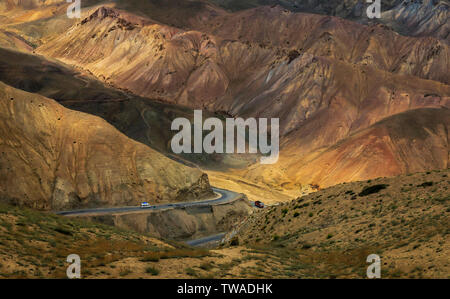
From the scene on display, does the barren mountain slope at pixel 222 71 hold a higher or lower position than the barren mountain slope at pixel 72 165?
higher

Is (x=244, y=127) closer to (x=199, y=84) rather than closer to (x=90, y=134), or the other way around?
(x=199, y=84)

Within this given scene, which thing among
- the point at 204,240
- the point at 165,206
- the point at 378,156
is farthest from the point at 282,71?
the point at 204,240

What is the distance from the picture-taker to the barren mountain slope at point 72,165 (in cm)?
5612

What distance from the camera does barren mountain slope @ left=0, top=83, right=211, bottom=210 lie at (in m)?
56.1

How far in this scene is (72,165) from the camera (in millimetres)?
62625

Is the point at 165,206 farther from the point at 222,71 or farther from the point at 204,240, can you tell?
the point at 222,71

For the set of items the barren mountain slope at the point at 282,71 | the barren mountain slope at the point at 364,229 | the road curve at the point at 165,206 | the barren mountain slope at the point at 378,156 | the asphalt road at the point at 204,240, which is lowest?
the barren mountain slope at the point at 364,229

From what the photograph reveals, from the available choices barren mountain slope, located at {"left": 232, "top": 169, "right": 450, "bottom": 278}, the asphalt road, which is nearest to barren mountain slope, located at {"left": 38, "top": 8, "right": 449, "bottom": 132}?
the asphalt road

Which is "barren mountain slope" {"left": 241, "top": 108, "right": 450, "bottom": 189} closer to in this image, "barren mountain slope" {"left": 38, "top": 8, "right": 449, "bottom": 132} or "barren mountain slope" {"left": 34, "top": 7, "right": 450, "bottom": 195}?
"barren mountain slope" {"left": 34, "top": 7, "right": 450, "bottom": 195}

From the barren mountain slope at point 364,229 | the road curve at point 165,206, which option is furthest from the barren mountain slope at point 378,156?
the barren mountain slope at point 364,229

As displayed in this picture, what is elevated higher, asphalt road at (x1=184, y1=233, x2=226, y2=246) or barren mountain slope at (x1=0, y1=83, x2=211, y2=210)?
barren mountain slope at (x1=0, y1=83, x2=211, y2=210)

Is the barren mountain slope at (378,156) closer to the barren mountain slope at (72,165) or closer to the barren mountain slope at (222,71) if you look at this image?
the barren mountain slope at (222,71)

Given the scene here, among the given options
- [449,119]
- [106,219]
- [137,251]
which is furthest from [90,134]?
[449,119]

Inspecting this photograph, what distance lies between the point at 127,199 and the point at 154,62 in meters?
110
